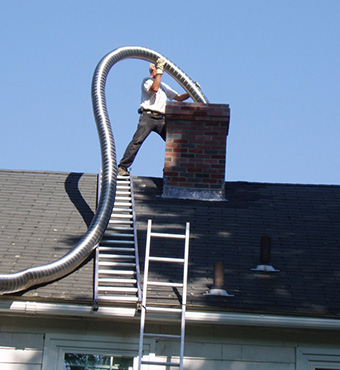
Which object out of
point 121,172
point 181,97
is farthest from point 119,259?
point 181,97

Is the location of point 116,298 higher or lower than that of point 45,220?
lower

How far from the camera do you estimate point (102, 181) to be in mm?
8680

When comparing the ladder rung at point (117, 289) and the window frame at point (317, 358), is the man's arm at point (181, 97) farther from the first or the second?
the window frame at point (317, 358)

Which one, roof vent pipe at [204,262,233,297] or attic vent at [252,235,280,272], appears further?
attic vent at [252,235,280,272]

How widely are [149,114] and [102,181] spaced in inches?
70.2

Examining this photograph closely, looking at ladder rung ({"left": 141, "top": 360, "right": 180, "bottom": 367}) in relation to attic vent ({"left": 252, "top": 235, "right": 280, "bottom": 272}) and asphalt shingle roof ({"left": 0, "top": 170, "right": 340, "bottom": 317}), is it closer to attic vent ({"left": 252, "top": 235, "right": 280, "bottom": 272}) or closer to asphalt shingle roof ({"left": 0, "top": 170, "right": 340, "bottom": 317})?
asphalt shingle roof ({"left": 0, "top": 170, "right": 340, "bottom": 317})

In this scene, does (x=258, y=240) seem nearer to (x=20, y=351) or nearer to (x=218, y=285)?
(x=218, y=285)

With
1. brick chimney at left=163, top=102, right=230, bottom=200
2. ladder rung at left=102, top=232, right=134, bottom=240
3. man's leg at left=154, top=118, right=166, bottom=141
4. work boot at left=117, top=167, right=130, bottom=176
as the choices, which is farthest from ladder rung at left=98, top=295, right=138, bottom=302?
man's leg at left=154, top=118, right=166, bottom=141

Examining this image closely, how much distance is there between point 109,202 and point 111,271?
130cm

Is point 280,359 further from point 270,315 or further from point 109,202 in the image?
point 109,202

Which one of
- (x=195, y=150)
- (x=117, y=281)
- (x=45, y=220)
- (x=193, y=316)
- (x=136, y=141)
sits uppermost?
(x=136, y=141)

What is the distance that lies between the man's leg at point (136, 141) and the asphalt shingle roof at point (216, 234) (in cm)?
34

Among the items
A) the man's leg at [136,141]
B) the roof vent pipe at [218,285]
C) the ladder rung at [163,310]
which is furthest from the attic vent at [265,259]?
the man's leg at [136,141]

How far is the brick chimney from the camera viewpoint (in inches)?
370
